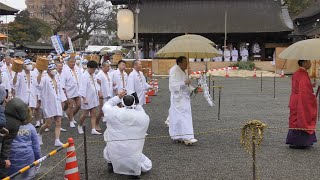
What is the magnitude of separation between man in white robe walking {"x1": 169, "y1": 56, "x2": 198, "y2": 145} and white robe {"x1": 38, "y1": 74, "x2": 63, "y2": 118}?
2228mm

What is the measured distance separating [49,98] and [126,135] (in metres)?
2.77

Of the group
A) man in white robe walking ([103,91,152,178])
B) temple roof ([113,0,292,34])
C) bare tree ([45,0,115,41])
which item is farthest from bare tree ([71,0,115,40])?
man in white robe walking ([103,91,152,178])

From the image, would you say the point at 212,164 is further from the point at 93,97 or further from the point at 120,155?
the point at 93,97

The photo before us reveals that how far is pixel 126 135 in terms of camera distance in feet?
19.0

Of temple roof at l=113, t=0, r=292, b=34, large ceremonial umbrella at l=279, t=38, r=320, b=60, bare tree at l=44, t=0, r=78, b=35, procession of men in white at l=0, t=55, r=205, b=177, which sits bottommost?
procession of men in white at l=0, t=55, r=205, b=177

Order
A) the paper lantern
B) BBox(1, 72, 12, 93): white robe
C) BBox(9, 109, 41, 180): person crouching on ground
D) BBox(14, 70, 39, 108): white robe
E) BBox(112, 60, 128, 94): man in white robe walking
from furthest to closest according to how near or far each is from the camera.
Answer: the paper lantern, BBox(112, 60, 128, 94): man in white robe walking, BBox(1, 72, 12, 93): white robe, BBox(14, 70, 39, 108): white robe, BBox(9, 109, 41, 180): person crouching on ground

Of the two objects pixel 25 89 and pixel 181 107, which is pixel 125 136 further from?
pixel 25 89

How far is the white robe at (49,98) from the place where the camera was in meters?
7.88

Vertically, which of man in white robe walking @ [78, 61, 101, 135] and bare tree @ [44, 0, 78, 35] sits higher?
bare tree @ [44, 0, 78, 35]

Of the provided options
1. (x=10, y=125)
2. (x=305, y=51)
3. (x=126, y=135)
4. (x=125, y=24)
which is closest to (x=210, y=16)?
(x=125, y=24)

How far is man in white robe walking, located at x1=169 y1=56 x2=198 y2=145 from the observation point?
807 centimetres

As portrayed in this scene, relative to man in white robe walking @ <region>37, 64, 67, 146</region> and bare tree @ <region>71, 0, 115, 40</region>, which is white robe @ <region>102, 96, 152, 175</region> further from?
bare tree @ <region>71, 0, 115, 40</region>

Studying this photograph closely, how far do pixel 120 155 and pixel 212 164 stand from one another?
1.68 meters

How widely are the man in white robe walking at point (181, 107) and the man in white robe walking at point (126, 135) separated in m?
2.27
